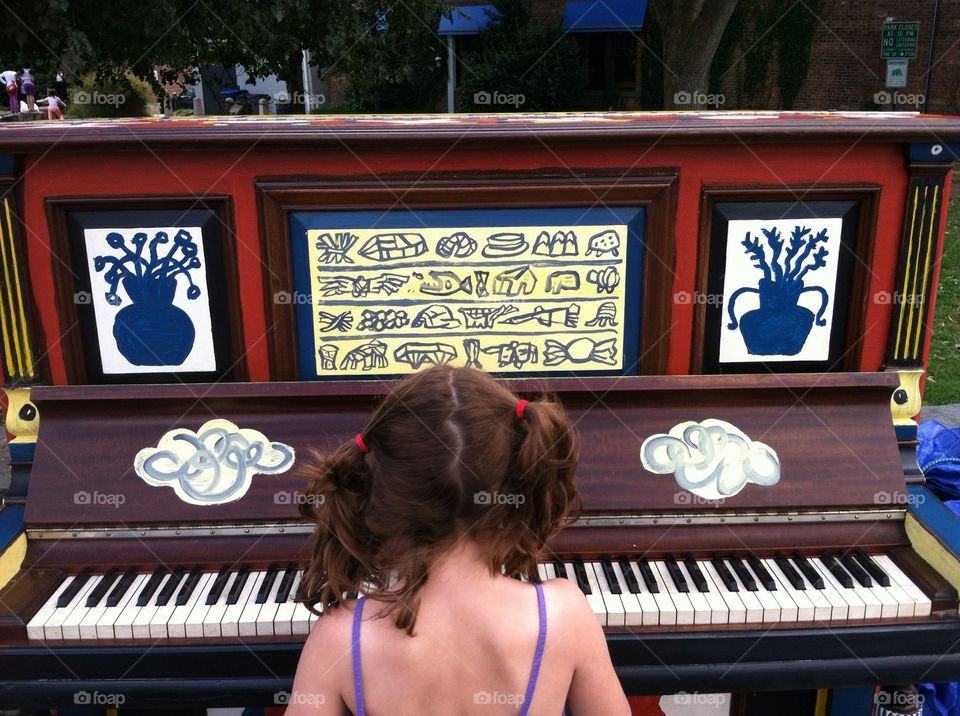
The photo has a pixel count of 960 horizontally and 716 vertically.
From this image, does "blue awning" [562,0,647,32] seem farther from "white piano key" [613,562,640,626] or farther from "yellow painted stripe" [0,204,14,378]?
"white piano key" [613,562,640,626]

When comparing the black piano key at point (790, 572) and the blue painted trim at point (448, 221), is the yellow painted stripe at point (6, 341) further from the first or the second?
the black piano key at point (790, 572)

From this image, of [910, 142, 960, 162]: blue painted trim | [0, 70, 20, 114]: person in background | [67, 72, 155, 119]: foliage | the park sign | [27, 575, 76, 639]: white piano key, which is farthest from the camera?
[0, 70, 20, 114]: person in background

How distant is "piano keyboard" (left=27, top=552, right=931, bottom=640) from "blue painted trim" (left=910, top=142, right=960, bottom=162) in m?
1.23

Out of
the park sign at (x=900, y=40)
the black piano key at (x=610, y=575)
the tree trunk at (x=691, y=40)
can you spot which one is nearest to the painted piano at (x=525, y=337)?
the black piano key at (x=610, y=575)

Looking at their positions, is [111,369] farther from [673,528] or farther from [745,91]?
[745,91]

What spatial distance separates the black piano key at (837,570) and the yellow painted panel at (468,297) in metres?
0.89

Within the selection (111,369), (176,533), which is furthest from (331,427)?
(111,369)

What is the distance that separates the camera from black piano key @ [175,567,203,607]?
233 centimetres

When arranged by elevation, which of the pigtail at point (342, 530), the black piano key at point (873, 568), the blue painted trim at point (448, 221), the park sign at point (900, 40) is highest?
the park sign at point (900, 40)

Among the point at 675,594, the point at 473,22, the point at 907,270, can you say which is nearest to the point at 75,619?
the point at 675,594

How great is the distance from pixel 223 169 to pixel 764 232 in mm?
1703

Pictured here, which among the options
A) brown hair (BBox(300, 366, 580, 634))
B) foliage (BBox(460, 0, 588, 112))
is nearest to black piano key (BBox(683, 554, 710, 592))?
brown hair (BBox(300, 366, 580, 634))

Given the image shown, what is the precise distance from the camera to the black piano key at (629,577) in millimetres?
2365

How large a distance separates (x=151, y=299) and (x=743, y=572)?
199 centimetres
